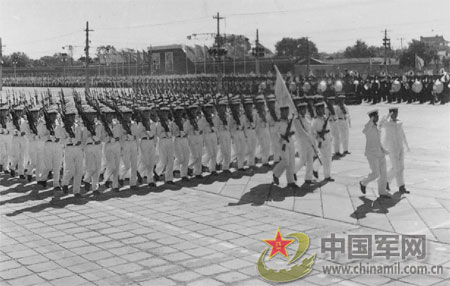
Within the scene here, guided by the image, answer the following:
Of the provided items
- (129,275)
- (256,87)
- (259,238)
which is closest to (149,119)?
(259,238)

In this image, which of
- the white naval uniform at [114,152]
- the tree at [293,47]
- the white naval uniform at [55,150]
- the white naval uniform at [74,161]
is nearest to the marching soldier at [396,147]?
the white naval uniform at [114,152]

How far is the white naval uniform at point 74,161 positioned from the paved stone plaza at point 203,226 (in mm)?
370

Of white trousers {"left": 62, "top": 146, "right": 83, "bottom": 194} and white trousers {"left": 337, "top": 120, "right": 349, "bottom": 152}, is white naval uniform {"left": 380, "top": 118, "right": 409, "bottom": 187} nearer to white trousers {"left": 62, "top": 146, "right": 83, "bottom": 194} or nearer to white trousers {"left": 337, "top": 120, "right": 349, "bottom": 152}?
white trousers {"left": 337, "top": 120, "right": 349, "bottom": 152}

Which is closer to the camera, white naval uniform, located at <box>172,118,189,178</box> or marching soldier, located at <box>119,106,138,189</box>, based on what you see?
marching soldier, located at <box>119,106,138,189</box>

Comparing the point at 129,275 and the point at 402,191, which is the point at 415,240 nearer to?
the point at 402,191

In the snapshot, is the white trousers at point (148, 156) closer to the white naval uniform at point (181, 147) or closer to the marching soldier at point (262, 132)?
the white naval uniform at point (181, 147)

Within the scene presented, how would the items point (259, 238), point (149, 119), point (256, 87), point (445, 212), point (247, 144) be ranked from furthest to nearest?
point (256, 87) → point (247, 144) → point (149, 119) → point (445, 212) → point (259, 238)

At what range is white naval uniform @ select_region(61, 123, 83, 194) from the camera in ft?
34.3

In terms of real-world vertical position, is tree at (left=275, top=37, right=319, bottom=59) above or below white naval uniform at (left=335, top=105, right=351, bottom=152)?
above

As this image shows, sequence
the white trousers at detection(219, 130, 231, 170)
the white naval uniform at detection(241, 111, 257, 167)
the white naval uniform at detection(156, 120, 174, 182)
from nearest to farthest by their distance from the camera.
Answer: the white naval uniform at detection(156, 120, 174, 182), the white trousers at detection(219, 130, 231, 170), the white naval uniform at detection(241, 111, 257, 167)

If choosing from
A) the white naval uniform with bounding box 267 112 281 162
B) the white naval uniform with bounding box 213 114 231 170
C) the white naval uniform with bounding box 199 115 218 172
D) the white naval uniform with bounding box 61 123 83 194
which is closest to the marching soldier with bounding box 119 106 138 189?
the white naval uniform with bounding box 61 123 83 194

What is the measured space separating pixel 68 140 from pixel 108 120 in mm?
886

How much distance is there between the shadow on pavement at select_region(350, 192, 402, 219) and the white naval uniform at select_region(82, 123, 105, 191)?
5.01 metres

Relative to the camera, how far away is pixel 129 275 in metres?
6.20
